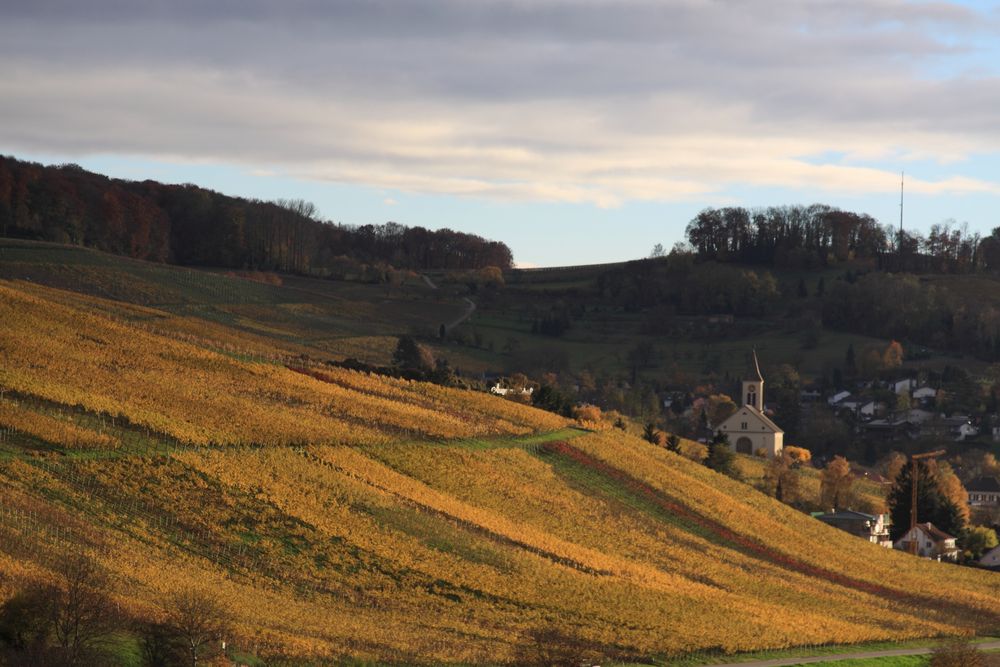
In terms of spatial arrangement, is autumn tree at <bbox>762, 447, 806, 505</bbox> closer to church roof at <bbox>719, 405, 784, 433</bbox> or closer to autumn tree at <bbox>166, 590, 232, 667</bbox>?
church roof at <bbox>719, 405, 784, 433</bbox>

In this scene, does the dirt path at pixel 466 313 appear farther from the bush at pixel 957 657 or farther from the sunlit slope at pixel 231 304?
the bush at pixel 957 657

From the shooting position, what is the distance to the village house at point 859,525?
319ft

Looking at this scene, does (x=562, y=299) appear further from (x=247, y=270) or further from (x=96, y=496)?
(x=96, y=496)

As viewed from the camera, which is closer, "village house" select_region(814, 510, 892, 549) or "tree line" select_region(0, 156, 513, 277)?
"village house" select_region(814, 510, 892, 549)

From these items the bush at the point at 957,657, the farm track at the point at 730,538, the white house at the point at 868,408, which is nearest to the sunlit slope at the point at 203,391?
the farm track at the point at 730,538

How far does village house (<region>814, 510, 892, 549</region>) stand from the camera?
319ft

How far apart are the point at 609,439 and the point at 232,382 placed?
2550cm

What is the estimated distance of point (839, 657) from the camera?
5081 cm

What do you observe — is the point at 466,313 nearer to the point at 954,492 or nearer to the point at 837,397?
the point at 837,397

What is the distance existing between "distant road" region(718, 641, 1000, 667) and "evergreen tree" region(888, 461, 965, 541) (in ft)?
143

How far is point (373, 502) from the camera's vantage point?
5800cm

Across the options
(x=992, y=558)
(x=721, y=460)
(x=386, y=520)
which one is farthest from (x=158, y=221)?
(x=386, y=520)

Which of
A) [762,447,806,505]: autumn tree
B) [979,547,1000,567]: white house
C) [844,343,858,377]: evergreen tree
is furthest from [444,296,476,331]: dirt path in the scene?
[979,547,1000,567]: white house

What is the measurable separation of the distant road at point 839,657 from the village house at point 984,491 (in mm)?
69827
